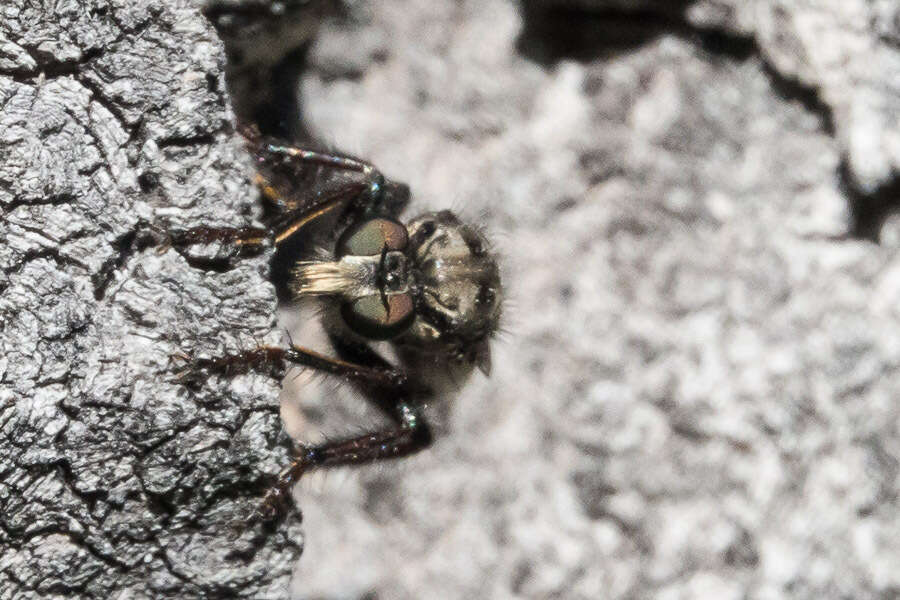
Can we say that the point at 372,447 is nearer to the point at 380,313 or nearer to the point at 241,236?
the point at 380,313

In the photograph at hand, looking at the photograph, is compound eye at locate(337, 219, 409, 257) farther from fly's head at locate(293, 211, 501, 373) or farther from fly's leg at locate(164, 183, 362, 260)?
fly's leg at locate(164, 183, 362, 260)

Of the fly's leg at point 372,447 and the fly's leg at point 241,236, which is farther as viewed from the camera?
the fly's leg at point 372,447

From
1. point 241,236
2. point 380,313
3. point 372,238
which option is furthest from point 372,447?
point 241,236

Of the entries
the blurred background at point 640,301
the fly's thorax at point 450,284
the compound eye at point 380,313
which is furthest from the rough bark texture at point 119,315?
the blurred background at point 640,301

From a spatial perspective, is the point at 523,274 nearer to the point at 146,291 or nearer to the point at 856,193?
the point at 856,193

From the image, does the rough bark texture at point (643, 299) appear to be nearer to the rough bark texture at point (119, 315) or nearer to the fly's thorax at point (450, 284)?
the fly's thorax at point (450, 284)

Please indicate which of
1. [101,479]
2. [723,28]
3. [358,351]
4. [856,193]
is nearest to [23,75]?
[101,479]

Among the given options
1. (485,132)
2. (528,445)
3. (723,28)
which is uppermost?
(723,28)
